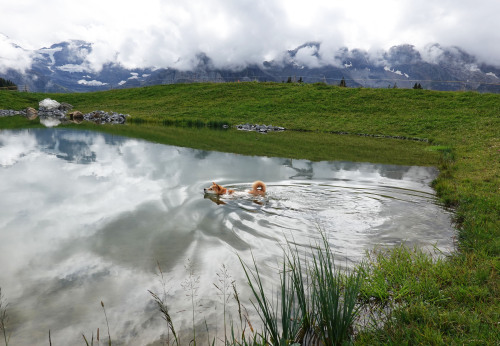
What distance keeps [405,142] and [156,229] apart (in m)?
23.4

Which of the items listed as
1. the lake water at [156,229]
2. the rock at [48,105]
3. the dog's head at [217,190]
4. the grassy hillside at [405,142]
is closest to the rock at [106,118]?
the grassy hillside at [405,142]

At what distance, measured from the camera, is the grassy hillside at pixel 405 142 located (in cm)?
366

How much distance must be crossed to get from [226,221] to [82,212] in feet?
11.2

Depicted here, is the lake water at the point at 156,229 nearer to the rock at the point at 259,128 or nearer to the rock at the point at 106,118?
the rock at the point at 259,128

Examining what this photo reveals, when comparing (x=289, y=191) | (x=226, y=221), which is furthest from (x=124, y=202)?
(x=289, y=191)

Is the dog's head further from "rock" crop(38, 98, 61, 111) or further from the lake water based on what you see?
"rock" crop(38, 98, 61, 111)

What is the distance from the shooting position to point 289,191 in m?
10.3

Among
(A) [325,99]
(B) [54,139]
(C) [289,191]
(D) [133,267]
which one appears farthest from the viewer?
(A) [325,99]

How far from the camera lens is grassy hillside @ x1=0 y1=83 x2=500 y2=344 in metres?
3.66

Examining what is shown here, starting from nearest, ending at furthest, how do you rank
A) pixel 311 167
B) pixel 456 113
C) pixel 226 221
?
pixel 226 221, pixel 311 167, pixel 456 113

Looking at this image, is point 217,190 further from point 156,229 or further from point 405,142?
point 405,142

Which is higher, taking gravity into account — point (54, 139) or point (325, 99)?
point (325, 99)

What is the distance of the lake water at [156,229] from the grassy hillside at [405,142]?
90cm

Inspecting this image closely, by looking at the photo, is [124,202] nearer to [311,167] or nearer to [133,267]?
[133,267]
